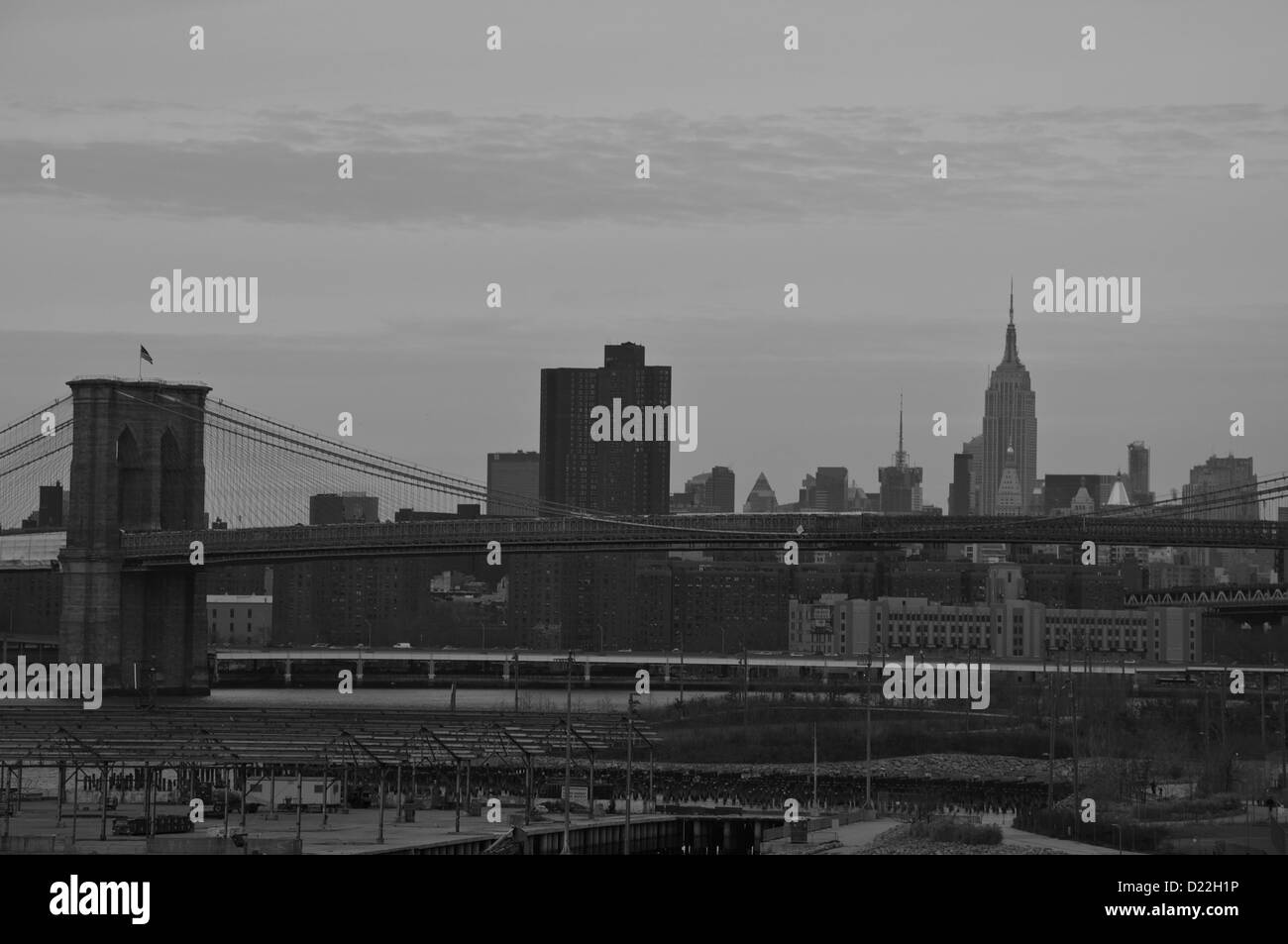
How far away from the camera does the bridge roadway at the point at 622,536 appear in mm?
72875

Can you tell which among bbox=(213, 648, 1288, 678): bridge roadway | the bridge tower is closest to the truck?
the bridge tower

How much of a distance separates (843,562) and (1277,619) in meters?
35.9

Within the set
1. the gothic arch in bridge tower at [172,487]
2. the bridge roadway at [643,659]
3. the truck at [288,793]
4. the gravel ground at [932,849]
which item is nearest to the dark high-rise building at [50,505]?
the bridge roadway at [643,659]

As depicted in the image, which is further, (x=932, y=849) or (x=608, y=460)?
(x=608, y=460)

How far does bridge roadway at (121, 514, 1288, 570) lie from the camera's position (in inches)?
2869

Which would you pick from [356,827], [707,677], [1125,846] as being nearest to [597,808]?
[356,827]

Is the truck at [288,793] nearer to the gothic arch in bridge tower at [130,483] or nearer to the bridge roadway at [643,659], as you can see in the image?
the gothic arch in bridge tower at [130,483]

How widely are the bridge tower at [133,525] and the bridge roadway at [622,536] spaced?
110 centimetres

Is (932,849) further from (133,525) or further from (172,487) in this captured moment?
(172,487)

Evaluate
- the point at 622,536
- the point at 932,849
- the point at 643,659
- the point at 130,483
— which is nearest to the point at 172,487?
the point at 130,483

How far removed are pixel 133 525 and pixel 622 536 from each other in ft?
48.6

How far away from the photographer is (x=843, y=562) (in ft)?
511

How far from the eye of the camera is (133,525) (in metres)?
77.9
